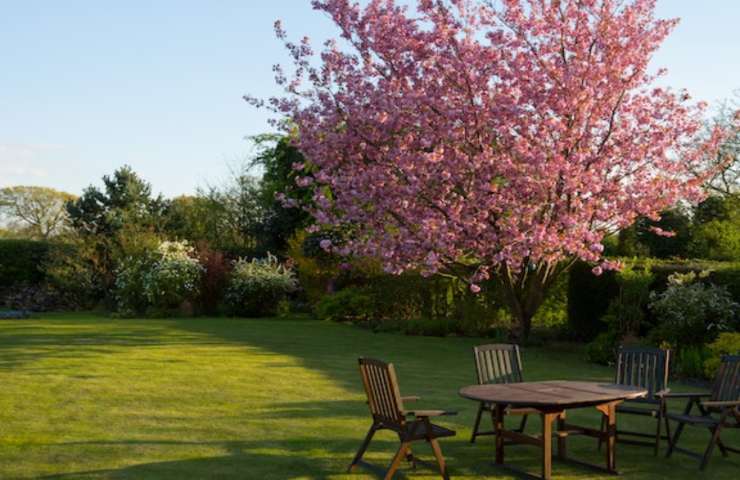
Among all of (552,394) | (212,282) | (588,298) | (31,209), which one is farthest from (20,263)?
(31,209)

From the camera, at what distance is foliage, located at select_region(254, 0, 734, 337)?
48.1 feet

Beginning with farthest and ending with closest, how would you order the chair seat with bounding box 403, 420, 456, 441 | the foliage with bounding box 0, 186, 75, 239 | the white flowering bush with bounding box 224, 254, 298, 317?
the foliage with bounding box 0, 186, 75, 239 < the white flowering bush with bounding box 224, 254, 298, 317 < the chair seat with bounding box 403, 420, 456, 441

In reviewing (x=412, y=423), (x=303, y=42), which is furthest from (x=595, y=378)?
(x=303, y=42)

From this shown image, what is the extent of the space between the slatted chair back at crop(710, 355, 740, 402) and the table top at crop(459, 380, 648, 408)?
3.14ft

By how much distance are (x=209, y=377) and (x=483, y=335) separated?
30.9 ft

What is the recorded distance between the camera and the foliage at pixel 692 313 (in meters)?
14.1

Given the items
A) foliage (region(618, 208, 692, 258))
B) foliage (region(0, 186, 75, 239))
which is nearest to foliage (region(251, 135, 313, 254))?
foliage (region(618, 208, 692, 258))

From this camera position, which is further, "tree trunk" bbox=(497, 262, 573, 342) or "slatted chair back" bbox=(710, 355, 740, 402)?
"tree trunk" bbox=(497, 262, 573, 342)

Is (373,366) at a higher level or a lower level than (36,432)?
higher

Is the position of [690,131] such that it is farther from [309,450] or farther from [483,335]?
[309,450]

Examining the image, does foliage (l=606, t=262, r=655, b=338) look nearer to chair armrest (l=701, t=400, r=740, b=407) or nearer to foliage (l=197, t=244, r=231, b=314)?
chair armrest (l=701, t=400, r=740, b=407)

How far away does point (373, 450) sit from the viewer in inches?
307

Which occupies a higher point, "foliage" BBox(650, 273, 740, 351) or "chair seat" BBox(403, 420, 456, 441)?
"foliage" BBox(650, 273, 740, 351)

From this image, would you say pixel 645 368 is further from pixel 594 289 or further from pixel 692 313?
pixel 594 289
